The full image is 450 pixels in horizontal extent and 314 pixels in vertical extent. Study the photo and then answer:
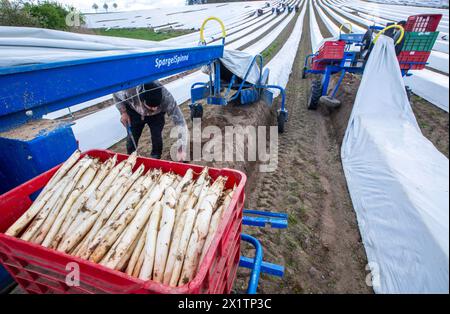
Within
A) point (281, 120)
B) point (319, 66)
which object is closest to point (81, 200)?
point (281, 120)

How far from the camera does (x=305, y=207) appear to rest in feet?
11.3

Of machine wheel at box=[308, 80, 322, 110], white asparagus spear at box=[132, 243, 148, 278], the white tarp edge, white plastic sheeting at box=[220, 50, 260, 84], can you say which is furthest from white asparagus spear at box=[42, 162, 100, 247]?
machine wheel at box=[308, 80, 322, 110]

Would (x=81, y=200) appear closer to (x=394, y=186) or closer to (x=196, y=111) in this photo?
(x=394, y=186)

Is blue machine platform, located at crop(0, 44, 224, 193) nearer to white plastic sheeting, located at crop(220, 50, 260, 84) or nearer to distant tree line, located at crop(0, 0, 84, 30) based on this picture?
white plastic sheeting, located at crop(220, 50, 260, 84)

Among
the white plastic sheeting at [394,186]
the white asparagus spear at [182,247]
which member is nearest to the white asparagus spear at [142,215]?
the white asparagus spear at [182,247]

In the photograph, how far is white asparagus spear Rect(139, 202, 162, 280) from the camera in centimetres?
105

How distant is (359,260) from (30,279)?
320 centimetres

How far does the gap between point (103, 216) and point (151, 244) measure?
1.23ft

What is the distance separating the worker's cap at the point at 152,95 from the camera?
304 cm

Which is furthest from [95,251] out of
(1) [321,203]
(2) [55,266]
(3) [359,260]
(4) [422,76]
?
(4) [422,76]

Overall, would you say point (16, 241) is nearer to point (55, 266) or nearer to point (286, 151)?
point (55, 266)

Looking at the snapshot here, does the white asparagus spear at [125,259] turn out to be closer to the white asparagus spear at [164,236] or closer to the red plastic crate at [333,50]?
the white asparagus spear at [164,236]

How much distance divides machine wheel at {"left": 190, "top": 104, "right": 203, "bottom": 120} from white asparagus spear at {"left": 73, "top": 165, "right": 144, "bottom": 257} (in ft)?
14.1

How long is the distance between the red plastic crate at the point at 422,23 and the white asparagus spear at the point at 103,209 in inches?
286
